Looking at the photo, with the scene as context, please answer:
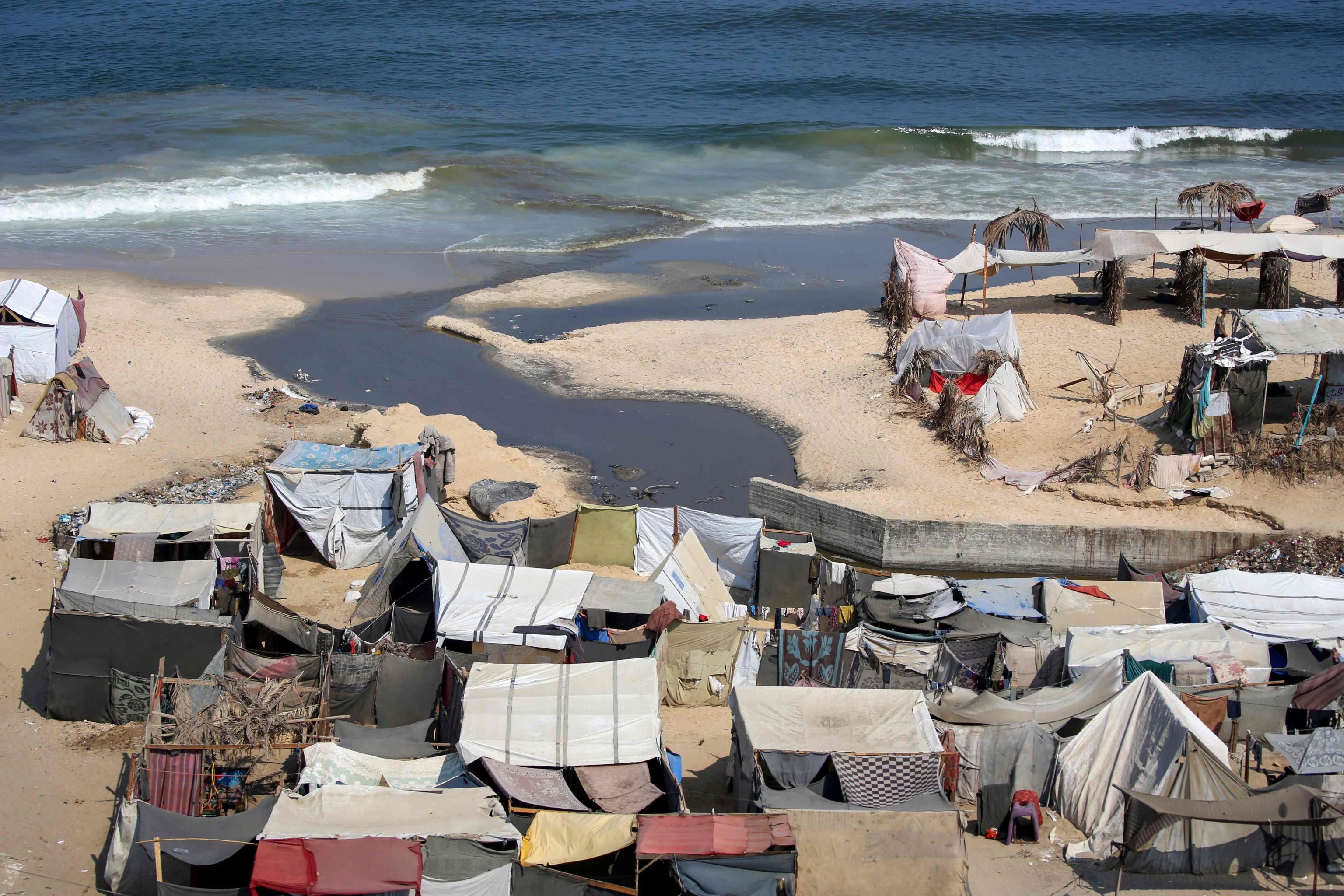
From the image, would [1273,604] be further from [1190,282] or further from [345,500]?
[1190,282]

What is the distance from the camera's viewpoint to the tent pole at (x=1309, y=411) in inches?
746

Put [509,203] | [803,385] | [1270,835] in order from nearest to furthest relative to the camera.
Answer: [1270,835] < [803,385] < [509,203]

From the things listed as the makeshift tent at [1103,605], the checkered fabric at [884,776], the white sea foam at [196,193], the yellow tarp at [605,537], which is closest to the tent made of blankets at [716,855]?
the checkered fabric at [884,776]

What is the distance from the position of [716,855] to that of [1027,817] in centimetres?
357

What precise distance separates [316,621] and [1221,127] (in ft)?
153

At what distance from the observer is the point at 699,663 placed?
1404 cm

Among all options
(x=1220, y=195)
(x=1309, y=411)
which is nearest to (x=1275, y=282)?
(x=1220, y=195)

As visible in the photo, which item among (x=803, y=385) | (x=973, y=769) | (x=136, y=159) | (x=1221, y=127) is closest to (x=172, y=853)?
(x=973, y=769)

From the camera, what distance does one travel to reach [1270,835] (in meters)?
10.7

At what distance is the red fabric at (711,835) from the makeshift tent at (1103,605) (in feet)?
19.8

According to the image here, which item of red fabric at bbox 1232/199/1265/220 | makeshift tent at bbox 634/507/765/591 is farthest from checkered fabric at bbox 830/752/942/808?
red fabric at bbox 1232/199/1265/220

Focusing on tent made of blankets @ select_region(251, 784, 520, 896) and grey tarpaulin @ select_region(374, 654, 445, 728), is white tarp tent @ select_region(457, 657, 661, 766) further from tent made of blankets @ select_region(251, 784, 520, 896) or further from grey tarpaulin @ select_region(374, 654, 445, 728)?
grey tarpaulin @ select_region(374, 654, 445, 728)

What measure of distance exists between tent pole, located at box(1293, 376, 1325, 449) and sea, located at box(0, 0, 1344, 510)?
8.77 meters

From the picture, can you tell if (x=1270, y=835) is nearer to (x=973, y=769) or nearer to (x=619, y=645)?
(x=973, y=769)
